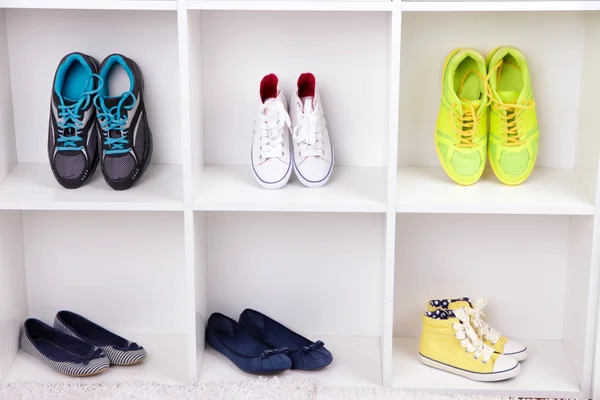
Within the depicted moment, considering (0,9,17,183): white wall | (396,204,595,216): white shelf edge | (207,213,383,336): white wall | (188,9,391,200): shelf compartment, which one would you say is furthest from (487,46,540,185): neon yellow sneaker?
(0,9,17,183): white wall

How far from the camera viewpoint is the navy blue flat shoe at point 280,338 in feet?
7.47

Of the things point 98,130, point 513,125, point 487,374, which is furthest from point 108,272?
point 513,125

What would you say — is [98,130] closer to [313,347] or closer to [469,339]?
[313,347]

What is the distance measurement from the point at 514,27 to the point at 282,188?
70 centimetres

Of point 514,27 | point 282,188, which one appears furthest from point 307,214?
point 514,27

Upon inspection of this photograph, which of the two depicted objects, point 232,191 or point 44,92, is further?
point 44,92

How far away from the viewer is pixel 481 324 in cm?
228

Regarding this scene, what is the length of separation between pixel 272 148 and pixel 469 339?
2.22 feet

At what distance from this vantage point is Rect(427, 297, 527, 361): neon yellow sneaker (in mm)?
2271

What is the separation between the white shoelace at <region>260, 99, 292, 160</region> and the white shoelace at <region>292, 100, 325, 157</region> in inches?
1.3

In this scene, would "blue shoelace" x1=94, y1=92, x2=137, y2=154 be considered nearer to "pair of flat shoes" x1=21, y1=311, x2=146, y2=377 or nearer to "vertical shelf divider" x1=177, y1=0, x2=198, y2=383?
"vertical shelf divider" x1=177, y1=0, x2=198, y2=383

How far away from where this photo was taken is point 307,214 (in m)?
2.39

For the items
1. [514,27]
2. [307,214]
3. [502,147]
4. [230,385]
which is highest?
[514,27]

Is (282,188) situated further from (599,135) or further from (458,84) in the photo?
(599,135)
